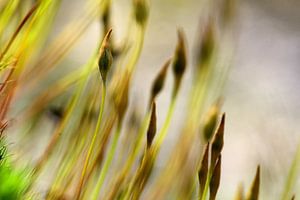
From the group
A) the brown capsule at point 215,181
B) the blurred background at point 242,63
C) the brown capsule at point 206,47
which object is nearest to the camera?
the brown capsule at point 215,181

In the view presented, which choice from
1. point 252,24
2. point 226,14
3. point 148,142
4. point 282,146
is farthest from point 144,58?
point 148,142

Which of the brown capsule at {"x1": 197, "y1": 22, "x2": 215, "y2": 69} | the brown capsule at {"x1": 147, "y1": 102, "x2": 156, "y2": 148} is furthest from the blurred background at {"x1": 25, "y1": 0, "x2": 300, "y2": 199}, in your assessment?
the brown capsule at {"x1": 147, "y1": 102, "x2": 156, "y2": 148}

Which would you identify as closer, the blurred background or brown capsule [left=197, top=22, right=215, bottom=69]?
brown capsule [left=197, top=22, right=215, bottom=69]

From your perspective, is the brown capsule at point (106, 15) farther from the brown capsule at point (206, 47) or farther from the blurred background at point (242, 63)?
the blurred background at point (242, 63)

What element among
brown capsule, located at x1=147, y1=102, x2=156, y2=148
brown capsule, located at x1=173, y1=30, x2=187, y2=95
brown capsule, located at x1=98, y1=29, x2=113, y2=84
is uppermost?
brown capsule, located at x1=173, y1=30, x2=187, y2=95

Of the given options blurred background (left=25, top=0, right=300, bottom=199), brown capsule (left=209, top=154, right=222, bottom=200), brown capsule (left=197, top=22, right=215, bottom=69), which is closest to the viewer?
brown capsule (left=209, top=154, right=222, bottom=200)

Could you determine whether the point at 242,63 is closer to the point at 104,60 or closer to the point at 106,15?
the point at 106,15

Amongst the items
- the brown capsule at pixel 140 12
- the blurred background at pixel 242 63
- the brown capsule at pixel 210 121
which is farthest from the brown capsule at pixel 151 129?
the blurred background at pixel 242 63

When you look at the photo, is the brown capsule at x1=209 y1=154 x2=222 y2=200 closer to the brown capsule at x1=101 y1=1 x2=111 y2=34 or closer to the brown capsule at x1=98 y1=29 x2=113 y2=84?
the brown capsule at x1=98 y1=29 x2=113 y2=84
